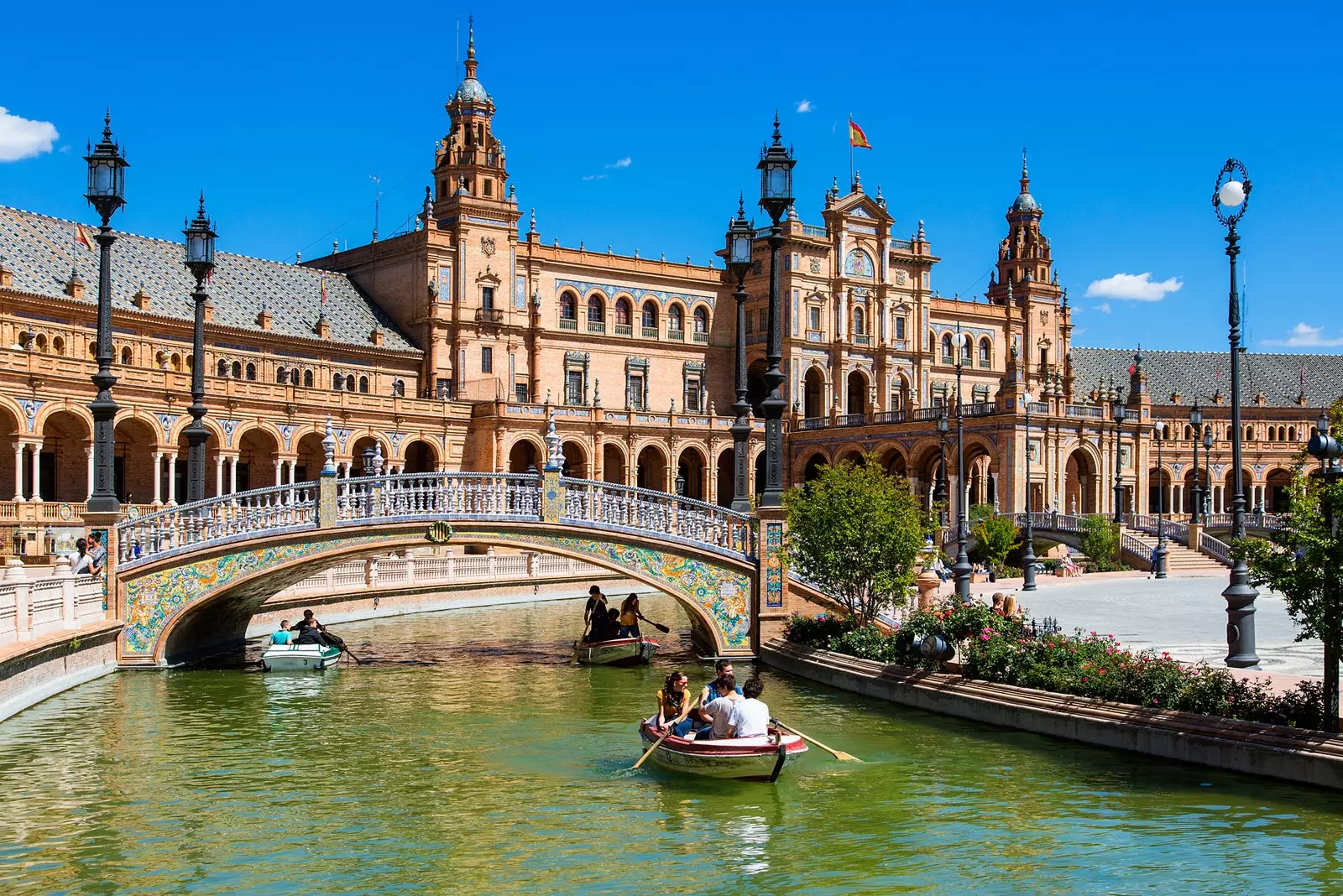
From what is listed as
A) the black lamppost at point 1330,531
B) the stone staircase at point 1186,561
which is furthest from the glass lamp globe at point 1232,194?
the stone staircase at point 1186,561

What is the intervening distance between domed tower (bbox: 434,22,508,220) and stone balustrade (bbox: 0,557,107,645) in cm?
4965

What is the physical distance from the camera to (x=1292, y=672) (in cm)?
1980

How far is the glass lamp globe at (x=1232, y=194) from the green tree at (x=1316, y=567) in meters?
6.68

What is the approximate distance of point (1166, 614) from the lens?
3027cm

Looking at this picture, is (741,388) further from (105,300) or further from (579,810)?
(579,810)

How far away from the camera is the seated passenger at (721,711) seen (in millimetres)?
16328

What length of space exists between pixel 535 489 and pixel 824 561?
540 cm

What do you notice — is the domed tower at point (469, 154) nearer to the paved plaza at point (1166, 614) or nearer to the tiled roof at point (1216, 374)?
the paved plaza at point (1166, 614)

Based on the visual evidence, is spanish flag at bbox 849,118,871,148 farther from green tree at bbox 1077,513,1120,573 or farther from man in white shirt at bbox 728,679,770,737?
man in white shirt at bbox 728,679,770,737

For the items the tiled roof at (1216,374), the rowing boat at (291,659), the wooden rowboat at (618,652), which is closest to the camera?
the rowing boat at (291,659)

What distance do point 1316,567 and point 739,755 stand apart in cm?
651

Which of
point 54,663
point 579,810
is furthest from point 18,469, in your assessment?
point 579,810

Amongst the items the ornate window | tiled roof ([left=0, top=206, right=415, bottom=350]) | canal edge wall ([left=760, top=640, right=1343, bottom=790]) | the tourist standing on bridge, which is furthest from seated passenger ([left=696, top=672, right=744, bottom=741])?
the ornate window

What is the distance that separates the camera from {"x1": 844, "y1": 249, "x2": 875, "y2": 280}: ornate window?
270 ft
